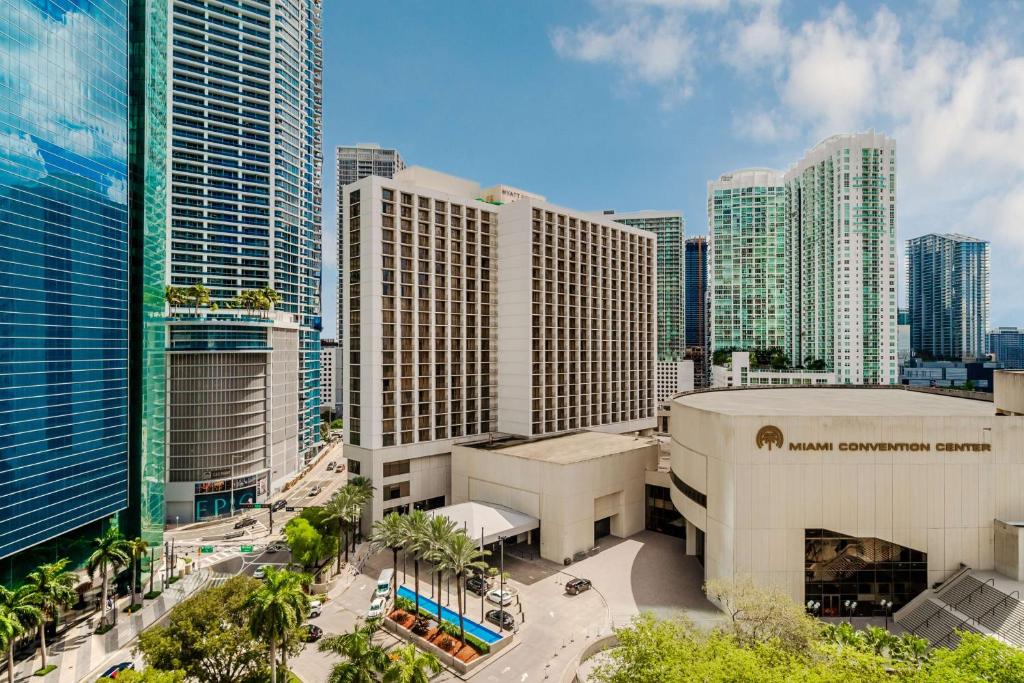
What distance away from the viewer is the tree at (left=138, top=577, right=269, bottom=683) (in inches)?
1330

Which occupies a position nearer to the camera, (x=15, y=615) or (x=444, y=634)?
(x=15, y=615)

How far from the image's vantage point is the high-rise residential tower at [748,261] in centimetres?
17712

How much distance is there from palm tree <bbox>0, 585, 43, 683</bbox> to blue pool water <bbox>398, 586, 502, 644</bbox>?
27681 millimetres

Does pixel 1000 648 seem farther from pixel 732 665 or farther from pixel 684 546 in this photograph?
pixel 684 546

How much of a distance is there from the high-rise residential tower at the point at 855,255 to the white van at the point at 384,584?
149m

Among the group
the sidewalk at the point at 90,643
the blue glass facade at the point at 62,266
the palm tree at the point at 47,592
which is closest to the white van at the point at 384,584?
the sidewalk at the point at 90,643

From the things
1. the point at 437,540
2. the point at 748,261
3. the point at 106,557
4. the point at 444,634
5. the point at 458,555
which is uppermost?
the point at 748,261

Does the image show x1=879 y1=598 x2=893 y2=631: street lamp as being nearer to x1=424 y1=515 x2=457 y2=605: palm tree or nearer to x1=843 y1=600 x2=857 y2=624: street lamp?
x1=843 y1=600 x2=857 y2=624: street lamp

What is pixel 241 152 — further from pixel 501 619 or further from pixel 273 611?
pixel 501 619

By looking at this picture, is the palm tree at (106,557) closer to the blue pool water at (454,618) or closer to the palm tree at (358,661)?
the blue pool water at (454,618)

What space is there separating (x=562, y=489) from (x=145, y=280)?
52531 millimetres

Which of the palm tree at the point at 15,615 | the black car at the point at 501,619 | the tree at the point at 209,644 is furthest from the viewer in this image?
the black car at the point at 501,619

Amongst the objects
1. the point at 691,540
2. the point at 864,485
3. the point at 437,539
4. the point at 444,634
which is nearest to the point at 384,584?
the point at 444,634

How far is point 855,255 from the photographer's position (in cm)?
15062
